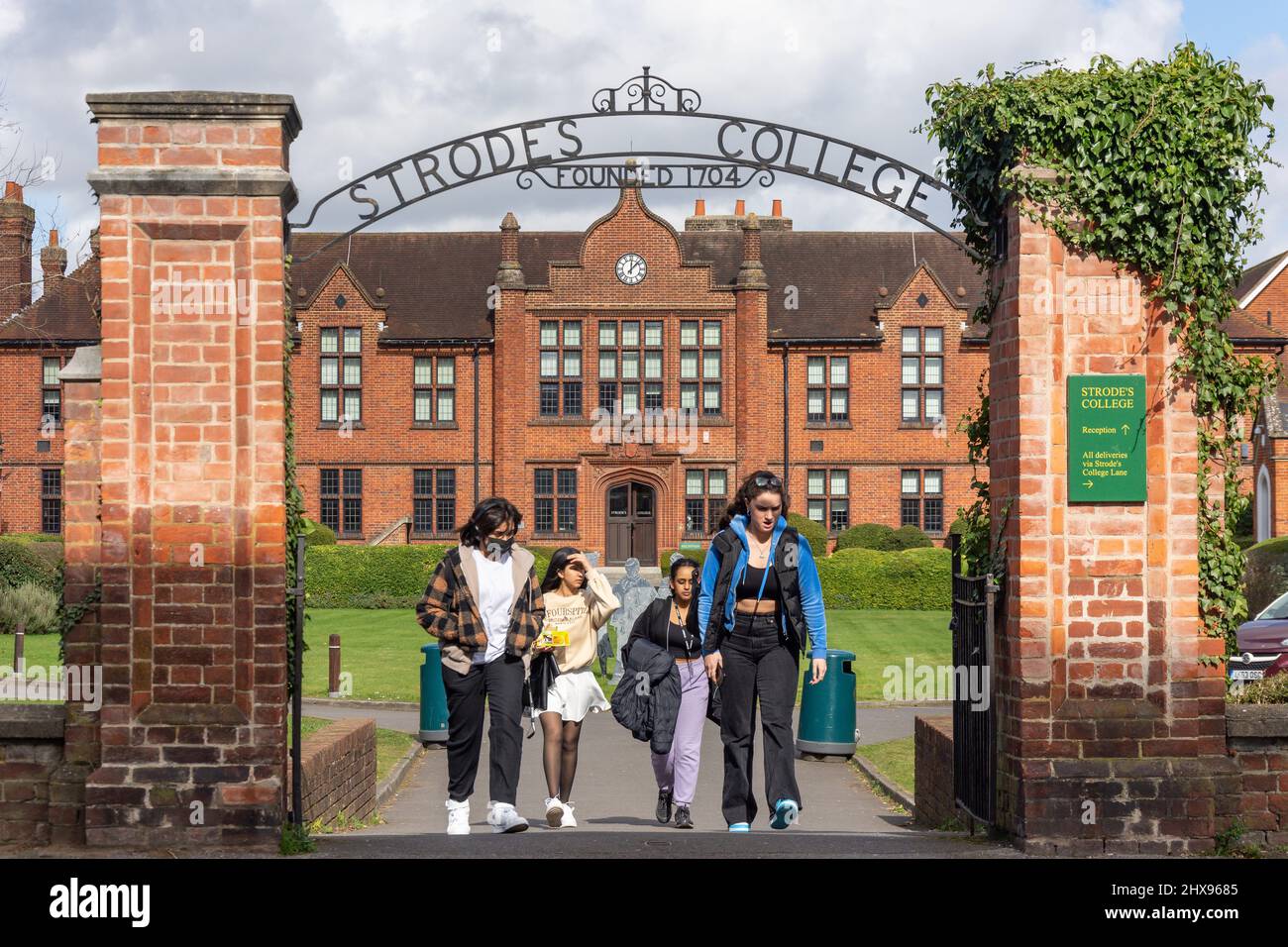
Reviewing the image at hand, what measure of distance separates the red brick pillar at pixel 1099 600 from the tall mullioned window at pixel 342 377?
33.2 meters

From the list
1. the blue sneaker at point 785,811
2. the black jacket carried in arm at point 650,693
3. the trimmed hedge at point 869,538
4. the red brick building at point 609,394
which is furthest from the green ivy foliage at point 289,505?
the red brick building at point 609,394

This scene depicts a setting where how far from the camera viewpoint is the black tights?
837 cm

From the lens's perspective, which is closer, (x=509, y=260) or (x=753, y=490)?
(x=753, y=490)

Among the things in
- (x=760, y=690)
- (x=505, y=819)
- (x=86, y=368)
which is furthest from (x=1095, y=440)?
(x=86, y=368)

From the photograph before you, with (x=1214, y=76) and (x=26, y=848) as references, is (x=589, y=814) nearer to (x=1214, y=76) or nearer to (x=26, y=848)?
(x=26, y=848)

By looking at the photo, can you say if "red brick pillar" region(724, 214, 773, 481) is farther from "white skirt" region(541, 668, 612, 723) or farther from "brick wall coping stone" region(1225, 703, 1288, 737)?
"brick wall coping stone" region(1225, 703, 1288, 737)

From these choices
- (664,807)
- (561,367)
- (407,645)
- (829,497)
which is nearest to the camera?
(664,807)

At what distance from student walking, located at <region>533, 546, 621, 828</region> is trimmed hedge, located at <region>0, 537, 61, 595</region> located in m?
19.7

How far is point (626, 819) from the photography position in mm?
10156

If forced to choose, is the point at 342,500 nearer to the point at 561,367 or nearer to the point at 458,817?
Result: the point at 561,367

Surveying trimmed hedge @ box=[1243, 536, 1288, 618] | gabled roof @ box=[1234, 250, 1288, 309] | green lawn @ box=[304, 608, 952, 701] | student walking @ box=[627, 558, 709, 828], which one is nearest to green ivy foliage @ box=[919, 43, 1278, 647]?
student walking @ box=[627, 558, 709, 828]

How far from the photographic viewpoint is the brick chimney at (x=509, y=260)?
3803 cm

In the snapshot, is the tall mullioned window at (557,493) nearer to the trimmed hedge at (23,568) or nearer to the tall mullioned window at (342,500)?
the tall mullioned window at (342,500)

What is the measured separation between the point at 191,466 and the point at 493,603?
1766 millimetres
